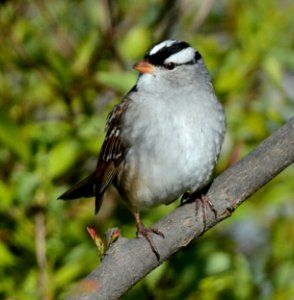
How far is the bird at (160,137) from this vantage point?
357cm

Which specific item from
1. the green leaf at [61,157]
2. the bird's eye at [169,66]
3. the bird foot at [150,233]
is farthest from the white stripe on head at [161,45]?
the bird foot at [150,233]

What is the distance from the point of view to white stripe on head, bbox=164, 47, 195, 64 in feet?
12.5

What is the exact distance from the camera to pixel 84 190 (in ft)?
12.5

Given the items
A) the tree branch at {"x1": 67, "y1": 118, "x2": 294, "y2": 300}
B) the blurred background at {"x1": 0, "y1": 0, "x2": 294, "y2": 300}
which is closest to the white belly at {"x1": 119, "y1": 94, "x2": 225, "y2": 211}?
the blurred background at {"x1": 0, "y1": 0, "x2": 294, "y2": 300}

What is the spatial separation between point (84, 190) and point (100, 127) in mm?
272

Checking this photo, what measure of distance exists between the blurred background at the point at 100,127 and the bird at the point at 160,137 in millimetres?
99

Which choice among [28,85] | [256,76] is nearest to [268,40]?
[256,76]

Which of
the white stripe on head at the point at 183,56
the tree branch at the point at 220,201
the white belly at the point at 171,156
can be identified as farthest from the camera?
the white stripe on head at the point at 183,56

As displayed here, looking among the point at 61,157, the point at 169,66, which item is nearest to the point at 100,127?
the point at 61,157

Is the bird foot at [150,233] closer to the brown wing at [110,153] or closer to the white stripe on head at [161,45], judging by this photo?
the brown wing at [110,153]

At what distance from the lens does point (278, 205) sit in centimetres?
405

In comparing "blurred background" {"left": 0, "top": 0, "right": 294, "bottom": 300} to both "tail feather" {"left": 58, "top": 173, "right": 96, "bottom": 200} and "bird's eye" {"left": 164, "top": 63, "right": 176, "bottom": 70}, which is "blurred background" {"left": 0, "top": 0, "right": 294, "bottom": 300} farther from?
"bird's eye" {"left": 164, "top": 63, "right": 176, "bottom": 70}

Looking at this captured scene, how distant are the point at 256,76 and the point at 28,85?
1.10 metres

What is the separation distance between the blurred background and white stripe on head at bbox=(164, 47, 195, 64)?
0.15 meters
